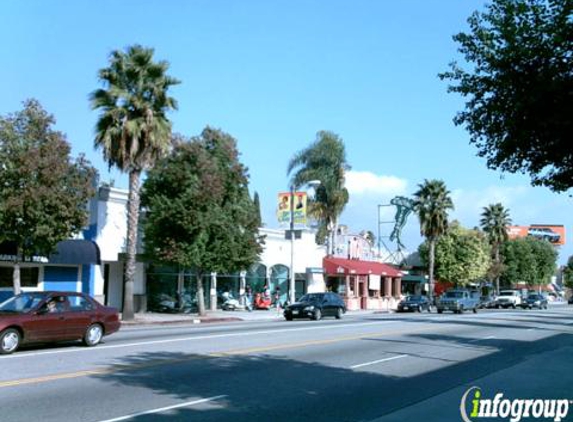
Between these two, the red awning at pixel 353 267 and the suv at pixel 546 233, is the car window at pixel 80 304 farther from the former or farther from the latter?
the suv at pixel 546 233

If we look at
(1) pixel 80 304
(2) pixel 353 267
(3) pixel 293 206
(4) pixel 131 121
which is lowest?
(1) pixel 80 304

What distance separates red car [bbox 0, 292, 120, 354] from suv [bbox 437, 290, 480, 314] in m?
33.4

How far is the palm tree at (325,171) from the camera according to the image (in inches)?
2055

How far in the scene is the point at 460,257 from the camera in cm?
7175

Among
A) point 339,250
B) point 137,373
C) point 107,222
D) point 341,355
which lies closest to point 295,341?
point 341,355

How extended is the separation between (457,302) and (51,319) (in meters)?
36.0

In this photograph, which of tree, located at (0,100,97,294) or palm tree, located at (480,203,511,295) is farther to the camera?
palm tree, located at (480,203,511,295)

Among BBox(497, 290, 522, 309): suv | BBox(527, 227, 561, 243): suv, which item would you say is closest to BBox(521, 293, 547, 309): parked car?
BBox(497, 290, 522, 309): suv

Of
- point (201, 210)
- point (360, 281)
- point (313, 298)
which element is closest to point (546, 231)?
point (360, 281)

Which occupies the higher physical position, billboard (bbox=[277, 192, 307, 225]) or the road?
billboard (bbox=[277, 192, 307, 225])

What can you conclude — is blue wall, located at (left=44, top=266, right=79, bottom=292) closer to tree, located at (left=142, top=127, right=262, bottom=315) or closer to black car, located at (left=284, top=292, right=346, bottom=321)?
tree, located at (left=142, top=127, right=262, bottom=315)

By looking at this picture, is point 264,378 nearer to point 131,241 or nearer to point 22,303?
point 22,303

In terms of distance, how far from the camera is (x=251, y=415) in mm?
9203

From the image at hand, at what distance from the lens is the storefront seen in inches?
2051
